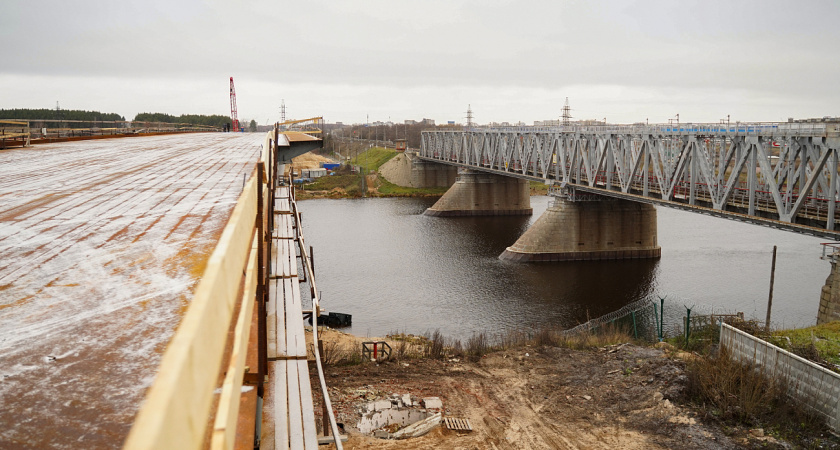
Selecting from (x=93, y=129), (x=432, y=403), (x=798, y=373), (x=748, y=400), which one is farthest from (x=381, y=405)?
(x=93, y=129)

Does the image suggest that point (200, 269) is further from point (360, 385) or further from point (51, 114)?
point (51, 114)

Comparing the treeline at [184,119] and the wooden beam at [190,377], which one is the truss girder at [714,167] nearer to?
the wooden beam at [190,377]

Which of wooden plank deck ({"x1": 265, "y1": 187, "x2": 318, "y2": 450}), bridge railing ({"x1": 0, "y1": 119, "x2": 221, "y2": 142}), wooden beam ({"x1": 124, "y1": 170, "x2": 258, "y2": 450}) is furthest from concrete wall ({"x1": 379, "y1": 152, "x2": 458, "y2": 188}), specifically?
wooden beam ({"x1": 124, "y1": 170, "x2": 258, "y2": 450})

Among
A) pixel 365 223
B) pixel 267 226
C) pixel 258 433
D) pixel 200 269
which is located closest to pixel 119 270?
pixel 200 269

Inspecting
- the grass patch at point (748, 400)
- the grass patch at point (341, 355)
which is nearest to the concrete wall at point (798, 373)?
the grass patch at point (748, 400)

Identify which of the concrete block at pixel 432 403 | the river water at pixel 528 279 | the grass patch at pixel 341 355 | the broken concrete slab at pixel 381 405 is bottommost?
the river water at pixel 528 279

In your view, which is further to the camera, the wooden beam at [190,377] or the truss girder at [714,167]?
the truss girder at [714,167]

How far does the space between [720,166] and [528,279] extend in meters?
13.8

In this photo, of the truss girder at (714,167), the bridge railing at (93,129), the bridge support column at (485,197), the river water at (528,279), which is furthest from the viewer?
the bridge support column at (485,197)

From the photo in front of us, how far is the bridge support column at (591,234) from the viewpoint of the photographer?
161 feet

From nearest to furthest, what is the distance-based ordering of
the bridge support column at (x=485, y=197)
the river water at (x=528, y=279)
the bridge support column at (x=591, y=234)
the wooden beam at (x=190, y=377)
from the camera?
the wooden beam at (x=190, y=377) → the river water at (x=528, y=279) → the bridge support column at (x=591, y=234) → the bridge support column at (x=485, y=197)

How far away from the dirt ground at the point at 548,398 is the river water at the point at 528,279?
7.80 metres

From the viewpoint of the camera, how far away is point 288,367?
22.0ft

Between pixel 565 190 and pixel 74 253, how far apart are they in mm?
48097
